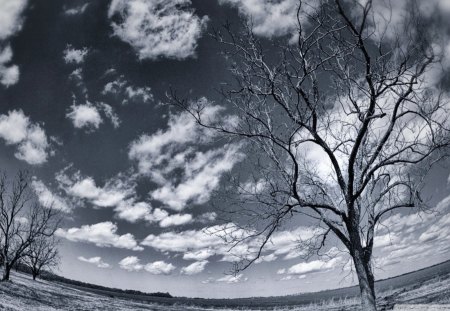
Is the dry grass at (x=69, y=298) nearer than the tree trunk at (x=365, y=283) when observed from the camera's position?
No

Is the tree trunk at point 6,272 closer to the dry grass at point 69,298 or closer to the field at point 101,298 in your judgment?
the dry grass at point 69,298

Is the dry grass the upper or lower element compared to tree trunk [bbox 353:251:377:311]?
lower

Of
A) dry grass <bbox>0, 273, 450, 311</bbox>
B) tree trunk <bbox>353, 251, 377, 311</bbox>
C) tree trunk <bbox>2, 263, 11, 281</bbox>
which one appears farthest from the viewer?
tree trunk <bbox>2, 263, 11, 281</bbox>

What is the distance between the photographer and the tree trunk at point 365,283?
22.7 ft

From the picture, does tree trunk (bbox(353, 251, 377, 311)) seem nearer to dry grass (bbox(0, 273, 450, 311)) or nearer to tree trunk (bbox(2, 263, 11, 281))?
dry grass (bbox(0, 273, 450, 311))

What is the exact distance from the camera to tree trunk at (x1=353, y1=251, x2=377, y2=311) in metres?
6.92

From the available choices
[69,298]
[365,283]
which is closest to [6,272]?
[69,298]

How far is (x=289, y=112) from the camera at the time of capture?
6.89 meters

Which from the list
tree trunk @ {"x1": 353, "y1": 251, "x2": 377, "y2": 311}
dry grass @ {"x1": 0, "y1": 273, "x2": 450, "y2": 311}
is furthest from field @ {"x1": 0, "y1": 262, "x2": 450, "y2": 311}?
tree trunk @ {"x1": 353, "y1": 251, "x2": 377, "y2": 311}

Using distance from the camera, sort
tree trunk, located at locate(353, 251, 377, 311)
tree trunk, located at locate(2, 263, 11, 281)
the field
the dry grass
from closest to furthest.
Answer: tree trunk, located at locate(353, 251, 377, 311), the dry grass, the field, tree trunk, located at locate(2, 263, 11, 281)

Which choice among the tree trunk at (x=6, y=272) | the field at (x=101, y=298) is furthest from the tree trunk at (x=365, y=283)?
the tree trunk at (x=6, y=272)

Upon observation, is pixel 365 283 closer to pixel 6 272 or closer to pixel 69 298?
pixel 6 272

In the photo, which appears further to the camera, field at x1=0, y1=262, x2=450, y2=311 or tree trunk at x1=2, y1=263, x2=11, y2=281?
tree trunk at x1=2, y1=263, x2=11, y2=281

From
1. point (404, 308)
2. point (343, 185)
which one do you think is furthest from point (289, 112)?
point (404, 308)
